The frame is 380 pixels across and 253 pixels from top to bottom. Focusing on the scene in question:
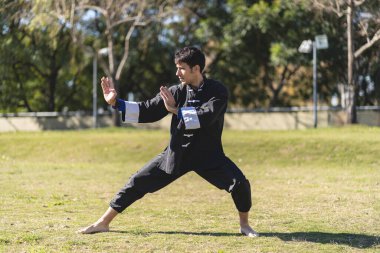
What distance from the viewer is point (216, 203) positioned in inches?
363

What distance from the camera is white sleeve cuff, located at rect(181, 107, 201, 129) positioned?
6000 mm

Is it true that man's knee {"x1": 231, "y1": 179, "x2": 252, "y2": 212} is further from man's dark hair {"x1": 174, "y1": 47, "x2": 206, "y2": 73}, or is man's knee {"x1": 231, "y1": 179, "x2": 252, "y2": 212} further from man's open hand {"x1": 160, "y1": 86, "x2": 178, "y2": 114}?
man's dark hair {"x1": 174, "y1": 47, "x2": 206, "y2": 73}

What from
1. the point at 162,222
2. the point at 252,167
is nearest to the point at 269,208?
the point at 162,222

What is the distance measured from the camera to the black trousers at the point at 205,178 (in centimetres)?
634

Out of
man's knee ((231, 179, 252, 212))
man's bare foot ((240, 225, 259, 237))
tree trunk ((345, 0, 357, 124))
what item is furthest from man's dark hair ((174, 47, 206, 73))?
tree trunk ((345, 0, 357, 124))

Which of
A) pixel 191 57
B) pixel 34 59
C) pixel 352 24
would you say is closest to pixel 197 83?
pixel 191 57

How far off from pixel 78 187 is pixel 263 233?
5.57 meters

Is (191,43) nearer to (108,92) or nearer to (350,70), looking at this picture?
(350,70)

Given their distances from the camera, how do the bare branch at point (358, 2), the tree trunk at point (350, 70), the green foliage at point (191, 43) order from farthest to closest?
the green foliage at point (191, 43)
the tree trunk at point (350, 70)
the bare branch at point (358, 2)

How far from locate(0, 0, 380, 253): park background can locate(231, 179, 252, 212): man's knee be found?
33 cm

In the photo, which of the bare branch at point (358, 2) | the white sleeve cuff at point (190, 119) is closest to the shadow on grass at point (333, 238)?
the white sleeve cuff at point (190, 119)

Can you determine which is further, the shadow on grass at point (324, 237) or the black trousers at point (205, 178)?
the black trousers at point (205, 178)

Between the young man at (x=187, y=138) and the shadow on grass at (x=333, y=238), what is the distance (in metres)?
0.33

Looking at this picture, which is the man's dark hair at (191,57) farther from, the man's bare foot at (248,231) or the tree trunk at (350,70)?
the tree trunk at (350,70)
